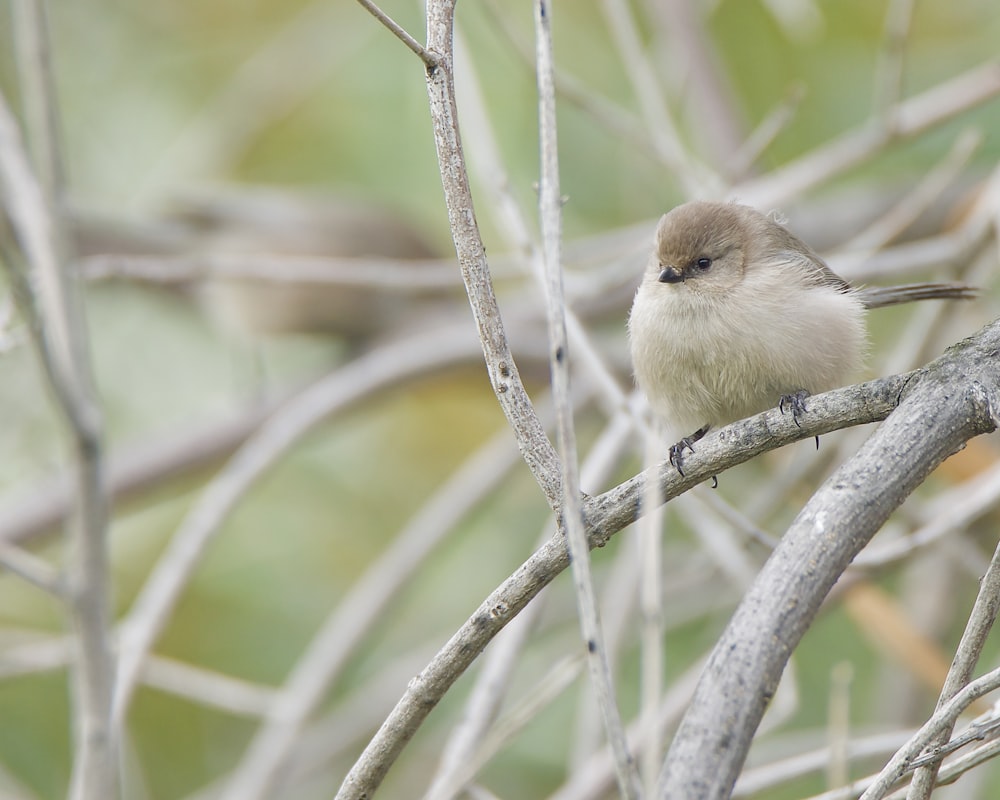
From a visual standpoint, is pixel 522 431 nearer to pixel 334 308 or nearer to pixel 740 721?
pixel 740 721

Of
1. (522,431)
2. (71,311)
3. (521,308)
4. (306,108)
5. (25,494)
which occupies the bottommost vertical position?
(522,431)

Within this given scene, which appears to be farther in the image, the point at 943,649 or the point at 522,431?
the point at 943,649

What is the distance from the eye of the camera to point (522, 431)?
1.32 metres

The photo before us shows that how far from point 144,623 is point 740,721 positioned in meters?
2.49

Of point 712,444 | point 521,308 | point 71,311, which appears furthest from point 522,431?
point 521,308

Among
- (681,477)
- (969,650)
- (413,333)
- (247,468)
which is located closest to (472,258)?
(681,477)

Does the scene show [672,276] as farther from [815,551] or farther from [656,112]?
[815,551]

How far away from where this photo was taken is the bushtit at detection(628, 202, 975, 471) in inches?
90.1

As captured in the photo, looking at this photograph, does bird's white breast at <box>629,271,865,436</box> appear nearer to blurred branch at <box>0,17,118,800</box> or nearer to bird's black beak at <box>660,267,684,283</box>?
bird's black beak at <box>660,267,684,283</box>

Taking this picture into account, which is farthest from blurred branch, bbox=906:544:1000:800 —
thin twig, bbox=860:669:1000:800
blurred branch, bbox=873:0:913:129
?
blurred branch, bbox=873:0:913:129

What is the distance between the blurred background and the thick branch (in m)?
1.38

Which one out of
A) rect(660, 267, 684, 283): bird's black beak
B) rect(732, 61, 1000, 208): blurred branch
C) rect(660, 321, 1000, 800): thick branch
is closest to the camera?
rect(660, 321, 1000, 800): thick branch

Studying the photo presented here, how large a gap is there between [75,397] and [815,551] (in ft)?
5.88

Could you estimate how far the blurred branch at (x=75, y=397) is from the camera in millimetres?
2342
